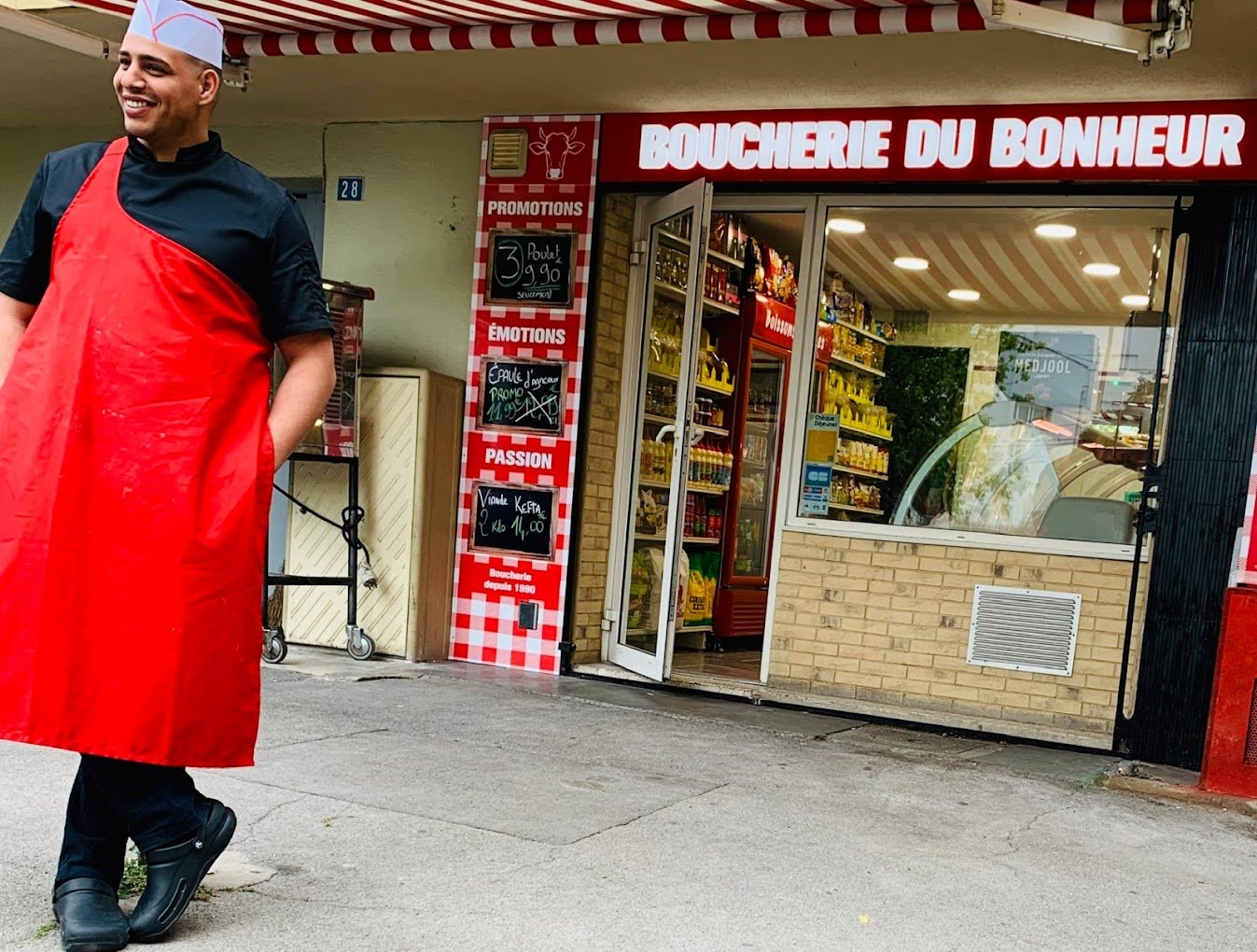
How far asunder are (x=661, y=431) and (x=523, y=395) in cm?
74

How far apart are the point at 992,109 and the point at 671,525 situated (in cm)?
245

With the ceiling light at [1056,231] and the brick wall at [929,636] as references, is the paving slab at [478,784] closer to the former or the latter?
the brick wall at [929,636]

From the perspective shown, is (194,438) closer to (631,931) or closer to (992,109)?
(631,931)

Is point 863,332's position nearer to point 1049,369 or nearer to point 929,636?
point 1049,369

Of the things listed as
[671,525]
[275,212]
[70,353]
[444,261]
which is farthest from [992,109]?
[70,353]

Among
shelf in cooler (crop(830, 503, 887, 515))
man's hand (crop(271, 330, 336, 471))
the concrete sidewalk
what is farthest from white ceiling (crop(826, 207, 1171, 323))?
man's hand (crop(271, 330, 336, 471))

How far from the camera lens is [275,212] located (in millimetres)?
2695

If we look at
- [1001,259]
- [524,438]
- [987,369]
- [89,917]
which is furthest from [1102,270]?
[89,917]

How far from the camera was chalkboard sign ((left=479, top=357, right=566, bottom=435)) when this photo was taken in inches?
275

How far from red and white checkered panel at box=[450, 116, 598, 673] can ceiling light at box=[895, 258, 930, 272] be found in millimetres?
1548

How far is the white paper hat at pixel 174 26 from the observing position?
8.34ft

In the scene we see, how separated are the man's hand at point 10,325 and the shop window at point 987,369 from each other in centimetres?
452

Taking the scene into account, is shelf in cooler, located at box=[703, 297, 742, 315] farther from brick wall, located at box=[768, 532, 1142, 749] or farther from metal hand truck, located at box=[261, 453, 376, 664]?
metal hand truck, located at box=[261, 453, 376, 664]

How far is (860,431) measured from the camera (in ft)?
22.0
